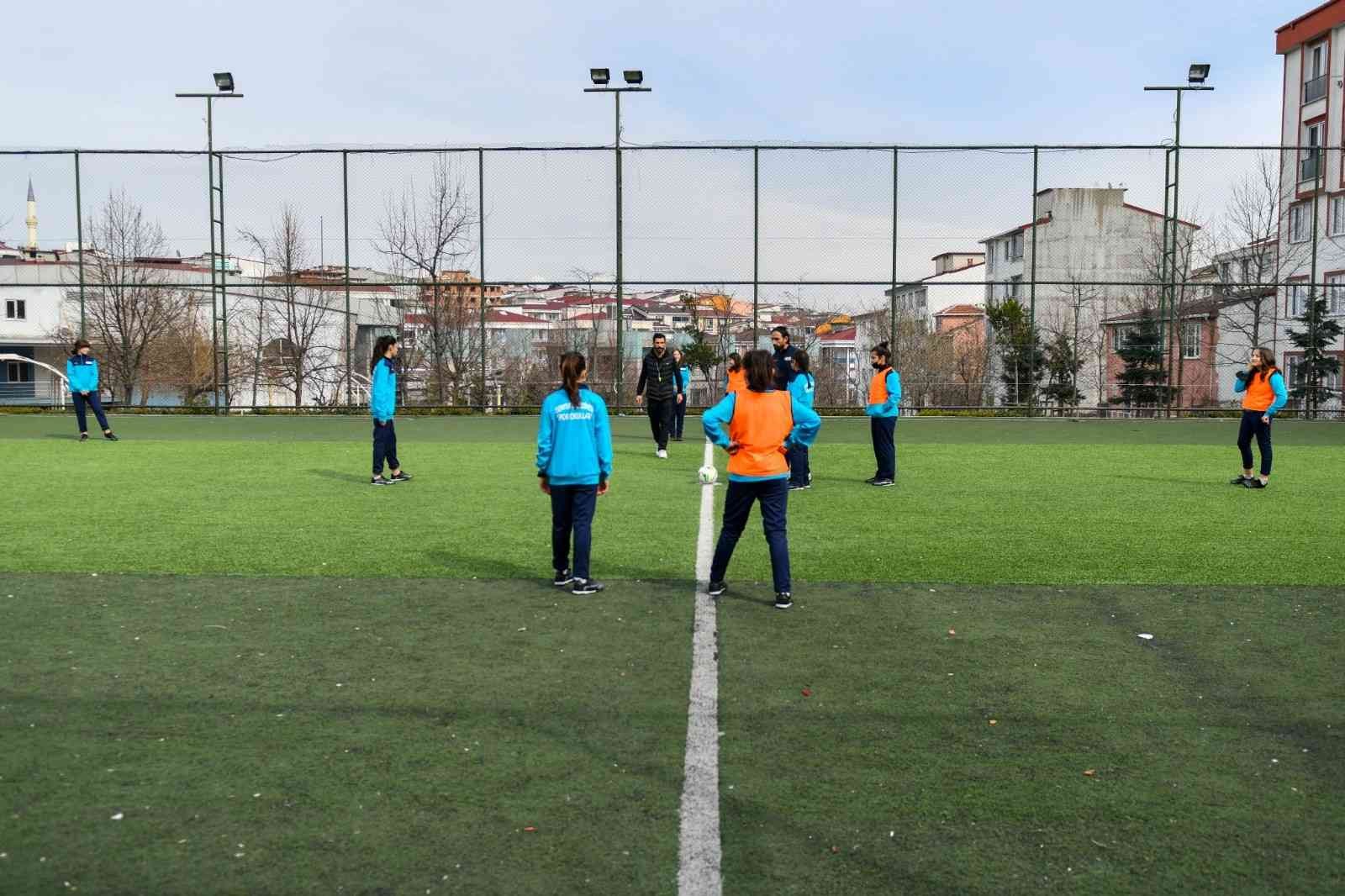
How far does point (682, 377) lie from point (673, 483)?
6.48 meters

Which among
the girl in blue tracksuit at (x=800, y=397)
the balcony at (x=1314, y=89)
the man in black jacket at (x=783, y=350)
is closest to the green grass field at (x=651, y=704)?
the girl in blue tracksuit at (x=800, y=397)

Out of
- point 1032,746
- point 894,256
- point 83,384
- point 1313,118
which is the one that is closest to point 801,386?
point 1032,746

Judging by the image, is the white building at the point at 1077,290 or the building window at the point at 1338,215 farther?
the building window at the point at 1338,215

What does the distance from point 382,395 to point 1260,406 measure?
10.6 m

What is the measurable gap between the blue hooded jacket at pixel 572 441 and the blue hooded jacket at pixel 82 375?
1496 cm

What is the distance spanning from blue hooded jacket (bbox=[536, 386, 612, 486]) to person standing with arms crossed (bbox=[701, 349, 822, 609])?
0.87m

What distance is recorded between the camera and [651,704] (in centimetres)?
601

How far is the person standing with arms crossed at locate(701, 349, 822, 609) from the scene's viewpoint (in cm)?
811

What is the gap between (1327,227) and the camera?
3309 cm

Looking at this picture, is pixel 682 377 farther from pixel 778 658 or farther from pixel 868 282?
pixel 778 658

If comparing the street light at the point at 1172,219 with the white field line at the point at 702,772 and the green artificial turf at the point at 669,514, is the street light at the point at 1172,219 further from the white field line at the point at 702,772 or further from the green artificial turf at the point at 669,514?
the white field line at the point at 702,772

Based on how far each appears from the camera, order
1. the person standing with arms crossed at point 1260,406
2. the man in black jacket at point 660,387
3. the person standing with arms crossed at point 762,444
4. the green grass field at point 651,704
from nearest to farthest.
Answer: the green grass field at point 651,704 → the person standing with arms crossed at point 762,444 → the person standing with arms crossed at point 1260,406 → the man in black jacket at point 660,387

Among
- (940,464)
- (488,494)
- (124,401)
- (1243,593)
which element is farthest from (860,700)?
(124,401)

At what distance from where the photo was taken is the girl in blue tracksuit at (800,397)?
13883 millimetres
